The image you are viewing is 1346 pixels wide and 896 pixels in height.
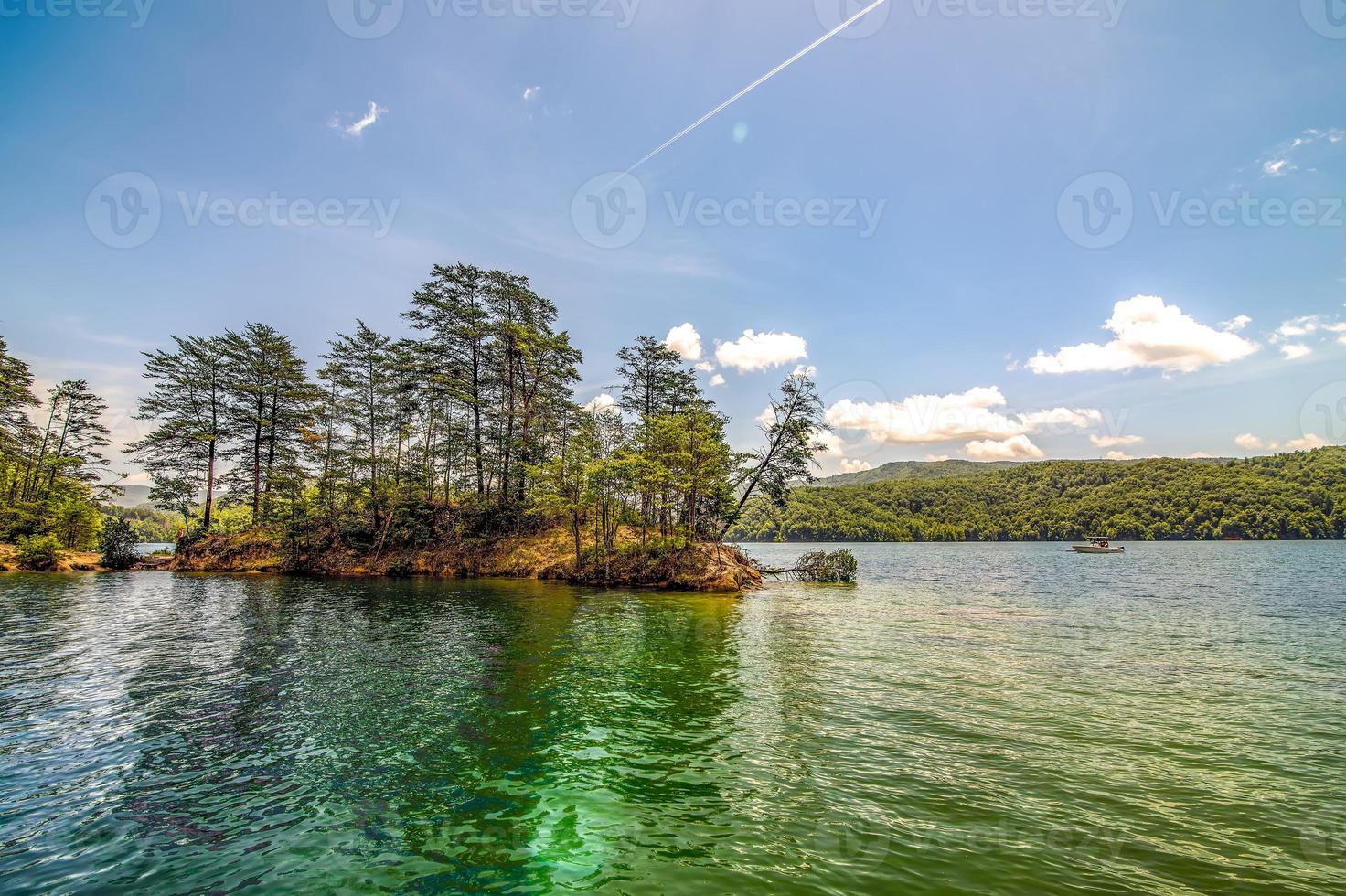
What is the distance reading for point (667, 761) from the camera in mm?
9289

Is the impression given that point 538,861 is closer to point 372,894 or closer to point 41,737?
point 372,894

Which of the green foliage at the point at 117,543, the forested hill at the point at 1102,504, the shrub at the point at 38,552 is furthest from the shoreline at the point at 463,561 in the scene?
the forested hill at the point at 1102,504

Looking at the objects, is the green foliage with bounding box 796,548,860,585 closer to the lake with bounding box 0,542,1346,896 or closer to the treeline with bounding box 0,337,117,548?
the lake with bounding box 0,542,1346,896

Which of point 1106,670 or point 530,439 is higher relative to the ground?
point 530,439

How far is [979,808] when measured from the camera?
759cm

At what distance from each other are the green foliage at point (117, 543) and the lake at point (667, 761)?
116ft

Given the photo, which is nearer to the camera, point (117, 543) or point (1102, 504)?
point (117, 543)

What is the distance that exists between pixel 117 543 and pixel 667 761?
62780 mm

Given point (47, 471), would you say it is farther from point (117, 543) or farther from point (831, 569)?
point (831, 569)

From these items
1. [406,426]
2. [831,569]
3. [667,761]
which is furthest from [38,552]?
[831,569]

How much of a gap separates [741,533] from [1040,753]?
4117 centimetres

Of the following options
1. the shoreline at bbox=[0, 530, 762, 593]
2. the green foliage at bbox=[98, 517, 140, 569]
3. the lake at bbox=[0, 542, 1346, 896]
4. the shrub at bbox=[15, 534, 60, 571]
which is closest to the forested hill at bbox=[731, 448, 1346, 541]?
the shoreline at bbox=[0, 530, 762, 593]

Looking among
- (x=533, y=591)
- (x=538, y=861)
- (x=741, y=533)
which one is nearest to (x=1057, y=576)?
(x=741, y=533)

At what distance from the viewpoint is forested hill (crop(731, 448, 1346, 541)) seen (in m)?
117
